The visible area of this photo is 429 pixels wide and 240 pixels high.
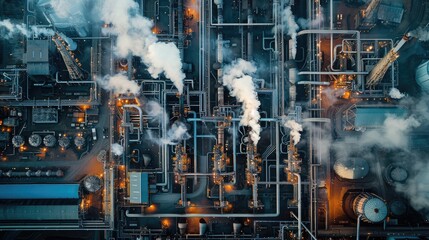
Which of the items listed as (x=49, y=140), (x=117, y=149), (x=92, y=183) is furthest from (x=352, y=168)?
(x=49, y=140)

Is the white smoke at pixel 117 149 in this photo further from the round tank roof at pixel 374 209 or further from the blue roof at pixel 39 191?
the round tank roof at pixel 374 209

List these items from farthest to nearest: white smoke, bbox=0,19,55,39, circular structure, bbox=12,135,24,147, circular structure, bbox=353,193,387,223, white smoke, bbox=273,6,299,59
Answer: circular structure, bbox=12,135,24,147, white smoke, bbox=0,19,55,39, white smoke, bbox=273,6,299,59, circular structure, bbox=353,193,387,223

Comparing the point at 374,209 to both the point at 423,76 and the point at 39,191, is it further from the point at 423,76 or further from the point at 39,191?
the point at 39,191

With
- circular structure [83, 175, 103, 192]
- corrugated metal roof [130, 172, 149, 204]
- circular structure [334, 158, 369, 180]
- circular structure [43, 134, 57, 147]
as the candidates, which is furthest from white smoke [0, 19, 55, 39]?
circular structure [334, 158, 369, 180]

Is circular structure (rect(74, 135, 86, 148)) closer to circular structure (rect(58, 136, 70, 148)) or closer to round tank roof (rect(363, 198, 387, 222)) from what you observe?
circular structure (rect(58, 136, 70, 148))

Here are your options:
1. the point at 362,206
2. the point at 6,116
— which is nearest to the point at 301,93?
the point at 362,206
